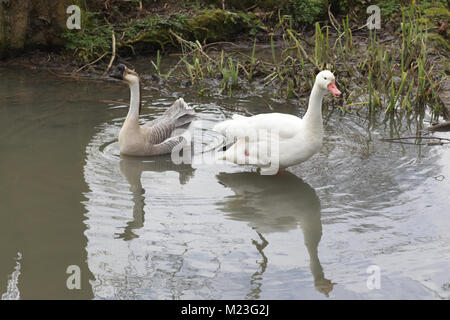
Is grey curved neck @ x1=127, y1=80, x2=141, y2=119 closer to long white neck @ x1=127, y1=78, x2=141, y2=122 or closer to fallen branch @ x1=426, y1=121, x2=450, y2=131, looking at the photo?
long white neck @ x1=127, y1=78, x2=141, y2=122

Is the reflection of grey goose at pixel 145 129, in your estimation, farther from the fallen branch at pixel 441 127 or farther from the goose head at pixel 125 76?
the fallen branch at pixel 441 127

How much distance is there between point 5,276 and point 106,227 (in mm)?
1056

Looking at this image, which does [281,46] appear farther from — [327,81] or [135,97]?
[327,81]

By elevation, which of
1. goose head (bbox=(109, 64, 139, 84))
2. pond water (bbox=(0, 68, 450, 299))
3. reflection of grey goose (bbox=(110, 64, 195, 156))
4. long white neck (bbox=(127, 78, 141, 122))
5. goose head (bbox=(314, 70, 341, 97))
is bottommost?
pond water (bbox=(0, 68, 450, 299))

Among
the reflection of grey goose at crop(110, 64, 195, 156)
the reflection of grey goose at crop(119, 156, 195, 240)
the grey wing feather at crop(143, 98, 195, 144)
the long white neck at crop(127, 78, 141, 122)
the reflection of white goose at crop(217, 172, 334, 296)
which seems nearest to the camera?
the reflection of white goose at crop(217, 172, 334, 296)

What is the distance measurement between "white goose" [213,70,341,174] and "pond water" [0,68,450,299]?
0.31 metres

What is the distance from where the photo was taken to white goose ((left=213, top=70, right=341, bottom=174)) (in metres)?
A: 6.42

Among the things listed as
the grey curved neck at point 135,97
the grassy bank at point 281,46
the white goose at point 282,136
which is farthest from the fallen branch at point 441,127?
the grey curved neck at point 135,97

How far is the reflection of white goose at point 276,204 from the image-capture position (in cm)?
567

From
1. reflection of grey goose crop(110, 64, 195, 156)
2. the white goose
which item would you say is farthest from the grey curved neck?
the white goose

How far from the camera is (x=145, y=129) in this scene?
7.50 m

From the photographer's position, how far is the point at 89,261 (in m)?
4.98

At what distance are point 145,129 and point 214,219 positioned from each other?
84.6 inches

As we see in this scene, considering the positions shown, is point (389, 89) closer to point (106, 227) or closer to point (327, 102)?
point (327, 102)
